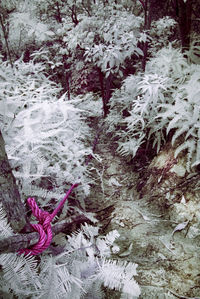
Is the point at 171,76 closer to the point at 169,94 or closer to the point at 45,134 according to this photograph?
the point at 169,94

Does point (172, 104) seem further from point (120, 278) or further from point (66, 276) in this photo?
point (66, 276)

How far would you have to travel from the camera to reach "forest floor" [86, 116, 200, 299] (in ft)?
4.83

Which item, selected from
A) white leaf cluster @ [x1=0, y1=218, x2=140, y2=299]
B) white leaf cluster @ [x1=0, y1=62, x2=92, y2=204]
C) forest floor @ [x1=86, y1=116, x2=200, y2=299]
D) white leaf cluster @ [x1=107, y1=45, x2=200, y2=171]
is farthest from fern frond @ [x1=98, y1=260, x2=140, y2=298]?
white leaf cluster @ [x1=107, y1=45, x2=200, y2=171]

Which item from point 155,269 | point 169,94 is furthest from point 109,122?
point 155,269

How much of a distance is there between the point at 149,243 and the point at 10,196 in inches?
49.2

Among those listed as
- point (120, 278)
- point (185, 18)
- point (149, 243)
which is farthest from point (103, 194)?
point (185, 18)

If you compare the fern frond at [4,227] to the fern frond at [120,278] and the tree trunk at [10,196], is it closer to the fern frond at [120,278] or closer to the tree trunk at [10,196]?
the tree trunk at [10,196]

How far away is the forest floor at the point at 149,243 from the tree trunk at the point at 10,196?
2.46ft

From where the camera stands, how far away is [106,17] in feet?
13.8

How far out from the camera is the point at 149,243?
6.14 feet

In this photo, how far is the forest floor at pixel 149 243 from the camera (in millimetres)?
1473

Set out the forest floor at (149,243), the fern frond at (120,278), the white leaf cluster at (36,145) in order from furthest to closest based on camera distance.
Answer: the white leaf cluster at (36,145) → the forest floor at (149,243) → the fern frond at (120,278)

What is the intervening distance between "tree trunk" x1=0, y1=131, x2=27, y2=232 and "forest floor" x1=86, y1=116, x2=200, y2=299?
0.75 meters

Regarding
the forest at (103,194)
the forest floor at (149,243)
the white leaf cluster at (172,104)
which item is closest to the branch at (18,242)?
the forest at (103,194)
